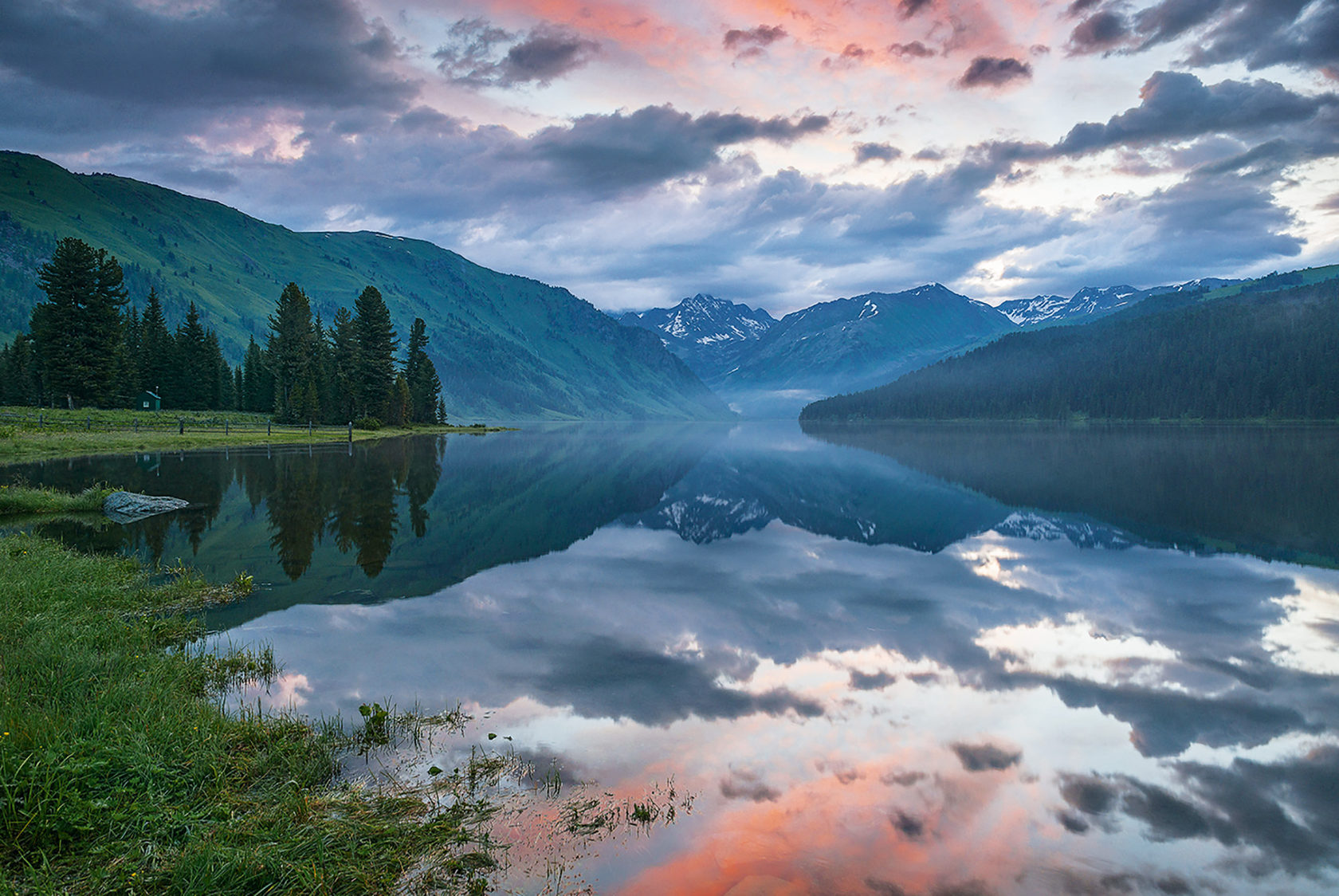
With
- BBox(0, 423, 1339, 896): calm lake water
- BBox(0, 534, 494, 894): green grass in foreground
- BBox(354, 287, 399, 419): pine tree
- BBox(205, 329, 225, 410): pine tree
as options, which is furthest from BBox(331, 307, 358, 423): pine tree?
BBox(0, 534, 494, 894): green grass in foreground

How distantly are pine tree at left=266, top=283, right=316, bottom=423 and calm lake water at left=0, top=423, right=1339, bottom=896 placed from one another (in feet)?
265

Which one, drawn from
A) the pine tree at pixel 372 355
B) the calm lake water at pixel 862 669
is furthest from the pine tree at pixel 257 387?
the calm lake water at pixel 862 669

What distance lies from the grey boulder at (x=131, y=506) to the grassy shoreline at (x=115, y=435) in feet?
92.6

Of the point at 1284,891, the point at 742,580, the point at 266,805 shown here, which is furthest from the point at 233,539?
the point at 1284,891

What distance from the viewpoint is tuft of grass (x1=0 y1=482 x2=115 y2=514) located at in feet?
93.9

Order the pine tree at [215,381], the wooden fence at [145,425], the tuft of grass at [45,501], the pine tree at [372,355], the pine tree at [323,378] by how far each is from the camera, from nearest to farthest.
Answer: the tuft of grass at [45,501]
the wooden fence at [145,425]
the pine tree at [323,378]
the pine tree at [372,355]
the pine tree at [215,381]

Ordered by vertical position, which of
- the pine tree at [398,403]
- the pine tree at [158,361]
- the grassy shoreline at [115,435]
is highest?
the pine tree at [158,361]

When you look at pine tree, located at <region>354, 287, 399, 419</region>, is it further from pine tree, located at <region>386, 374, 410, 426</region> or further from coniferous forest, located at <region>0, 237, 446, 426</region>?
pine tree, located at <region>386, 374, 410, 426</region>

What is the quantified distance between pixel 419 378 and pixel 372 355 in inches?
1002

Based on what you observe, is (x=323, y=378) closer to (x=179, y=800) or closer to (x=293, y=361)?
(x=293, y=361)

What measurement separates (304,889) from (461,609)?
37.0 feet

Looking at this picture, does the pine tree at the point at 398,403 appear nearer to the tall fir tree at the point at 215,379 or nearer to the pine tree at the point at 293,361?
the pine tree at the point at 293,361

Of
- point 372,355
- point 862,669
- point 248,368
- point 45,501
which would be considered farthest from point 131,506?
point 248,368

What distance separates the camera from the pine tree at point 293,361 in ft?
354
